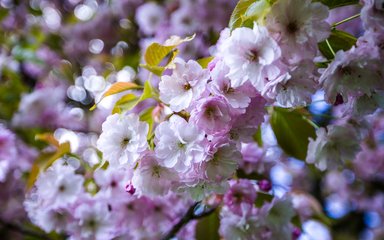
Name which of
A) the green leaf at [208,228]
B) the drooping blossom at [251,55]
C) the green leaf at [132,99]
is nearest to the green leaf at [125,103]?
the green leaf at [132,99]

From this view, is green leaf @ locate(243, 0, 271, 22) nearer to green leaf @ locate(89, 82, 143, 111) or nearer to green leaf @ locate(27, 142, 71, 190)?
green leaf @ locate(89, 82, 143, 111)

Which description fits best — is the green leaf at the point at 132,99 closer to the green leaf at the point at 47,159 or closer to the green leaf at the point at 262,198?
the green leaf at the point at 47,159

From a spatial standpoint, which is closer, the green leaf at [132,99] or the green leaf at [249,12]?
the green leaf at [249,12]

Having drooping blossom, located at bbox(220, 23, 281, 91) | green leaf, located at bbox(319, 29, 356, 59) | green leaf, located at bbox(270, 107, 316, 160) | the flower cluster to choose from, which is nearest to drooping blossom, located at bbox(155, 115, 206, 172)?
the flower cluster

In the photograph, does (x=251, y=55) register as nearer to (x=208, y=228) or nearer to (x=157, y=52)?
(x=157, y=52)

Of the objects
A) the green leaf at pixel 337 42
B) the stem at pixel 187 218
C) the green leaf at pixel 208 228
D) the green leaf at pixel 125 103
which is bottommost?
the green leaf at pixel 208 228

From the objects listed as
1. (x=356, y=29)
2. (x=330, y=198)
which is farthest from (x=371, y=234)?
(x=356, y=29)

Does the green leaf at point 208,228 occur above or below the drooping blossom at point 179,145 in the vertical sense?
below

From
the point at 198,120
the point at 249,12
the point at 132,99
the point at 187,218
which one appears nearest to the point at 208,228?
the point at 187,218
